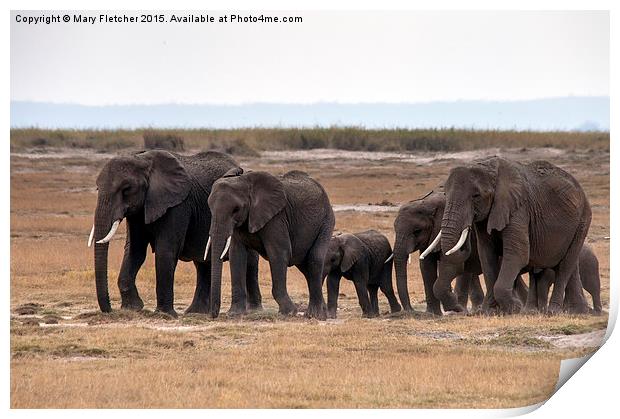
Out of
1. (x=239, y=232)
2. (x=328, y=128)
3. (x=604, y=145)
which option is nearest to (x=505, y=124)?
(x=328, y=128)

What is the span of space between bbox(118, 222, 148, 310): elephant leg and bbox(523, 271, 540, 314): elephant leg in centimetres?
528

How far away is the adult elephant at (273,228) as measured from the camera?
19297 millimetres

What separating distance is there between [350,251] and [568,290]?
333 centimetres

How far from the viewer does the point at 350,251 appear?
2241cm

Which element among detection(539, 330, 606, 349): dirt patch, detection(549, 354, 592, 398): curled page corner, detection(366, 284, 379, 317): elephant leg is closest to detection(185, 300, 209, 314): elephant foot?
detection(366, 284, 379, 317): elephant leg

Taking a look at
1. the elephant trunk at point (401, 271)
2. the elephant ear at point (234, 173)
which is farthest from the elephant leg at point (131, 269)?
the elephant trunk at point (401, 271)

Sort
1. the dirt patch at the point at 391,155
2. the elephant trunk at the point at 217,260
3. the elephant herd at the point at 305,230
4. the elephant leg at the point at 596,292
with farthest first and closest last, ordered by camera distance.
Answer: the dirt patch at the point at 391,155
the elephant leg at the point at 596,292
the elephant herd at the point at 305,230
the elephant trunk at the point at 217,260

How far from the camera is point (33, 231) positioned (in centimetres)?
3109

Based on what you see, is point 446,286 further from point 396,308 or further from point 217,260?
point 217,260

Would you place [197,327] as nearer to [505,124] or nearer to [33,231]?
[33,231]

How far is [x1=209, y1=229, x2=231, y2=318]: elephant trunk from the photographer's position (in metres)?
18.9

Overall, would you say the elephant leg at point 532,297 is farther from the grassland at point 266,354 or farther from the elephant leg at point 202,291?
the elephant leg at point 202,291

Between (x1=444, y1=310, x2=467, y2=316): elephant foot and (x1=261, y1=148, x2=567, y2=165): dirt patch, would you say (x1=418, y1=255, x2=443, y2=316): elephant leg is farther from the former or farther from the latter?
(x1=261, y1=148, x2=567, y2=165): dirt patch

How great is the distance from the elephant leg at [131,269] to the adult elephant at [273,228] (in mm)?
1017
